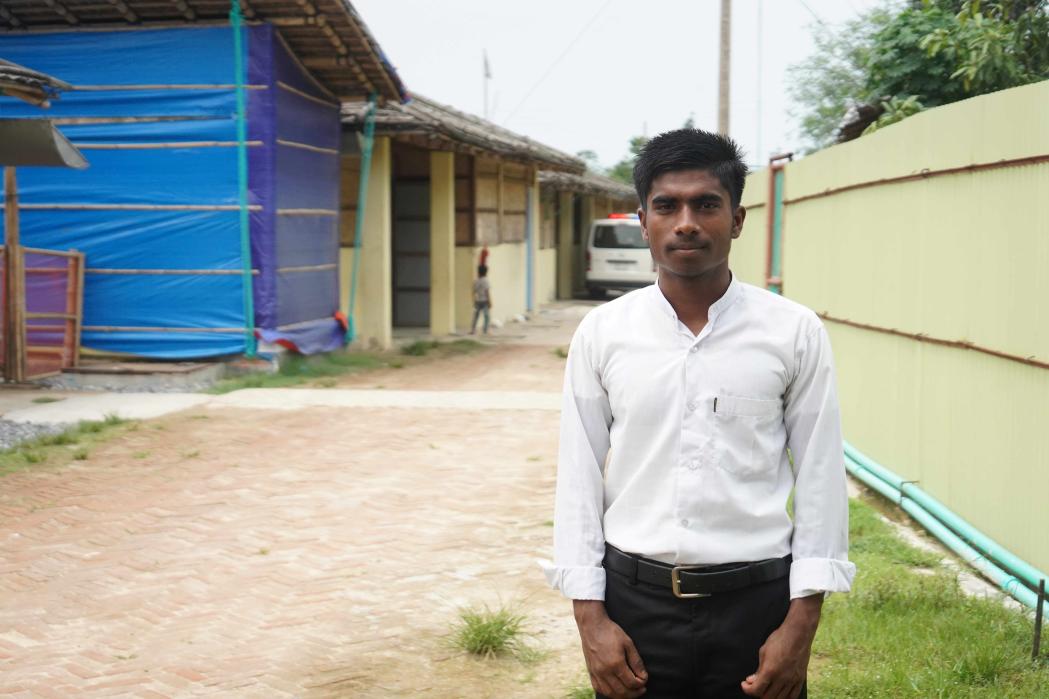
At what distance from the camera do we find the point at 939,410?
6621 mm

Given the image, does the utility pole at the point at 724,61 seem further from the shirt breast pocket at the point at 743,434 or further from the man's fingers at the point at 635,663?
the man's fingers at the point at 635,663

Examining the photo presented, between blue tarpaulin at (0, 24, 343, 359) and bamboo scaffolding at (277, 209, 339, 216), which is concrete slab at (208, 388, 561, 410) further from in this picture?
bamboo scaffolding at (277, 209, 339, 216)

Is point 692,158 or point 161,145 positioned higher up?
point 161,145

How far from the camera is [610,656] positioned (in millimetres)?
2535

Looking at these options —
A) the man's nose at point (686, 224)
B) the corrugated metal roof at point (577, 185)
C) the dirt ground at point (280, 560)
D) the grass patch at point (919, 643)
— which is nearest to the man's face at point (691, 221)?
the man's nose at point (686, 224)

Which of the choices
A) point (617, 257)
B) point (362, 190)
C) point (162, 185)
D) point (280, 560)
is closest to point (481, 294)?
point (362, 190)

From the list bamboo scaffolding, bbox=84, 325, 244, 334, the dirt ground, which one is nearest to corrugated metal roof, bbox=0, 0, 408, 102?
bamboo scaffolding, bbox=84, 325, 244, 334

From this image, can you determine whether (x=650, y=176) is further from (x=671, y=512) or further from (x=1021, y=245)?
(x=1021, y=245)

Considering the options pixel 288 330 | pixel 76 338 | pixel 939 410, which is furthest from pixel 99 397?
pixel 939 410

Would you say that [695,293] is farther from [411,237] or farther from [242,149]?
[411,237]

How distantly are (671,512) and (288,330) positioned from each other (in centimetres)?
1223

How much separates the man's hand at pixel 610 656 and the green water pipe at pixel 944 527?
10.2 ft

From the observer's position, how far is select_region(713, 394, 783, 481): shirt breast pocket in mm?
2527

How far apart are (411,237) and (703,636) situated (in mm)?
19165
